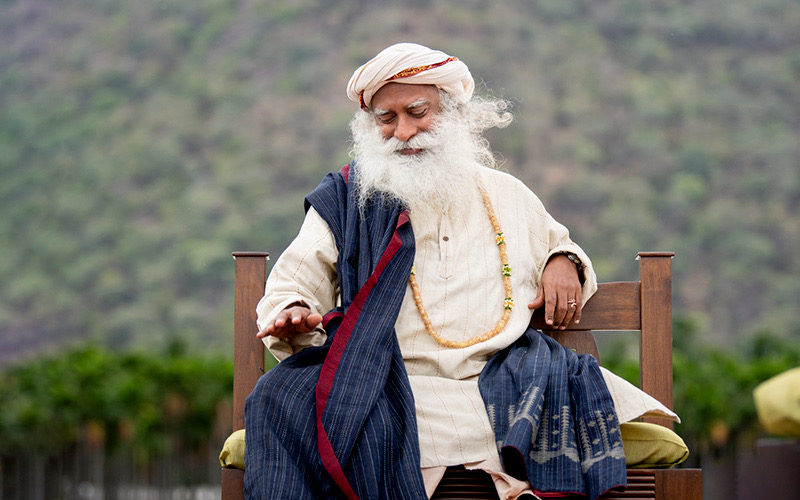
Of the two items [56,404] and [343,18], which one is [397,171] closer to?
[56,404]

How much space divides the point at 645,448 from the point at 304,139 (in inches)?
458

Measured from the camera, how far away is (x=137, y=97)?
14.8m

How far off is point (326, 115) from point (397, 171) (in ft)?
35.1

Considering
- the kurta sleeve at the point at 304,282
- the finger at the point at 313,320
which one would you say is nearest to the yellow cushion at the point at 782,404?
the finger at the point at 313,320

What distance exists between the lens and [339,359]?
267 cm

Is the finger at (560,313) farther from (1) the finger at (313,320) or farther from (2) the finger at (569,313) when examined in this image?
(1) the finger at (313,320)

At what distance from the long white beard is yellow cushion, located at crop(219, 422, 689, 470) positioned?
1.01m

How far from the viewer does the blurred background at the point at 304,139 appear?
1271cm

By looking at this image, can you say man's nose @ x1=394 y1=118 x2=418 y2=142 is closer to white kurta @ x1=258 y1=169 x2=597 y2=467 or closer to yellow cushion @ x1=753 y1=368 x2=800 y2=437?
white kurta @ x1=258 y1=169 x2=597 y2=467

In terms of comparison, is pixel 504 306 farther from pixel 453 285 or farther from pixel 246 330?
pixel 246 330

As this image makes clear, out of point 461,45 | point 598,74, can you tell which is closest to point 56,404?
point 461,45

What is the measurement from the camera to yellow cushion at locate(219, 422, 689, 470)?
8.48 ft

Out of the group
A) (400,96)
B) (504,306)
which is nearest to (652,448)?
(504,306)

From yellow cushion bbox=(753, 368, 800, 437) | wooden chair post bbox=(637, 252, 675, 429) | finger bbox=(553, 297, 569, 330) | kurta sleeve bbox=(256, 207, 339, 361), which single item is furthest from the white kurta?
yellow cushion bbox=(753, 368, 800, 437)
